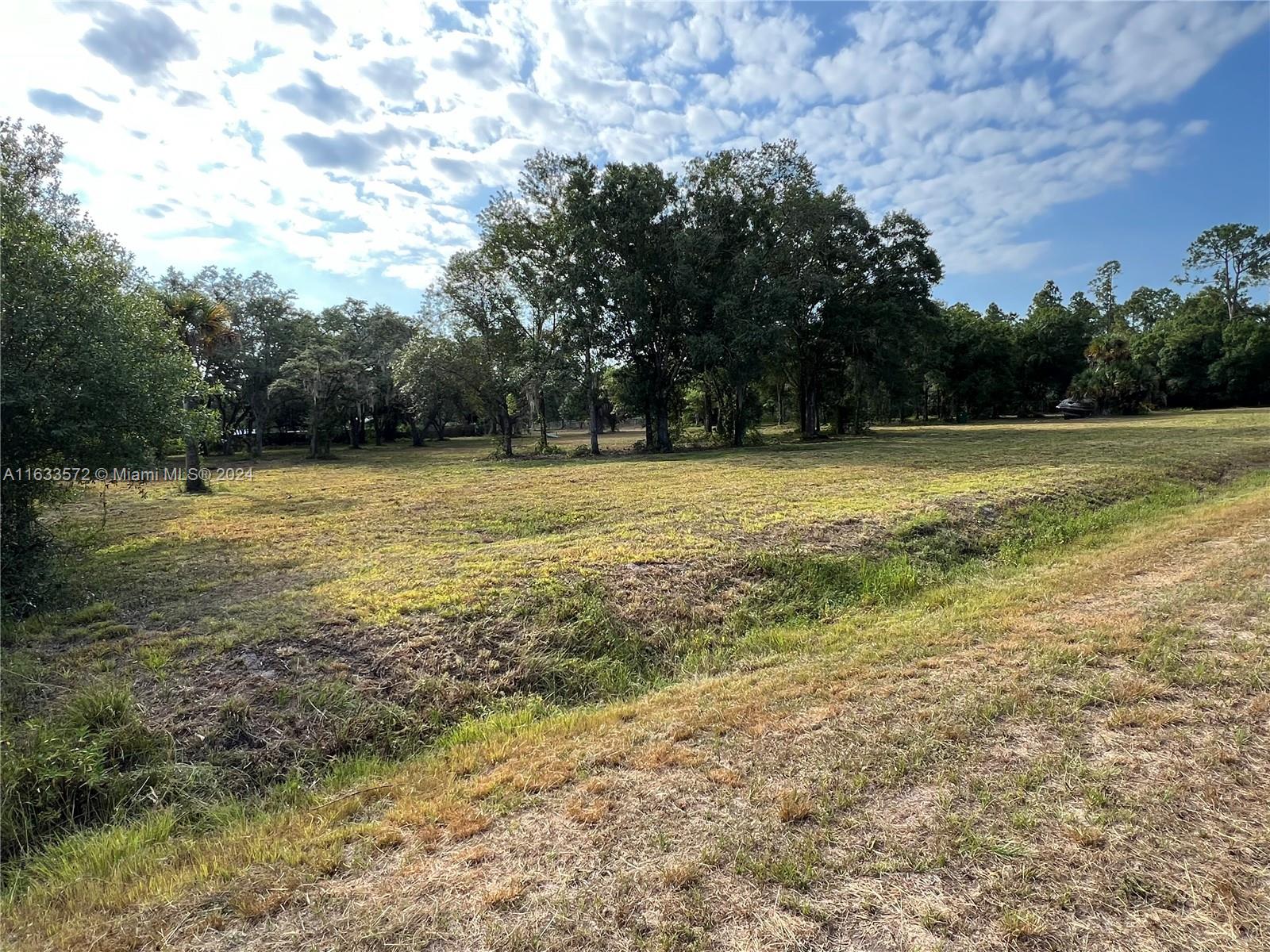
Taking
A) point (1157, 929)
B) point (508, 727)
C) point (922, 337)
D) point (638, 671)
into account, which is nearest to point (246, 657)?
point (508, 727)

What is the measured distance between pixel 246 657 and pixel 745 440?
29773 millimetres

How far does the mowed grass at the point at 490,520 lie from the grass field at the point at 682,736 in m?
0.11

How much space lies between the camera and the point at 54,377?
274 inches

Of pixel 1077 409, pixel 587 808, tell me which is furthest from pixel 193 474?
pixel 1077 409

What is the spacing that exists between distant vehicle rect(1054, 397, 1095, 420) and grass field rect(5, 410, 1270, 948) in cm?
5340

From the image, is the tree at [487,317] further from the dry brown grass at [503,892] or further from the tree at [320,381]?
the dry brown grass at [503,892]

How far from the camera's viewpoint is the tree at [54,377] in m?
6.70

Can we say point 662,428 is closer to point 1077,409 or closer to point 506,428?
point 506,428

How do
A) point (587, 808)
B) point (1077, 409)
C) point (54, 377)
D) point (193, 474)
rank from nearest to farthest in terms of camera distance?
point (587, 808)
point (54, 377)
point (193, 474)
point (1077, 409)

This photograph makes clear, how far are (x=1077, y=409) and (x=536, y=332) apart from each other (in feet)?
167

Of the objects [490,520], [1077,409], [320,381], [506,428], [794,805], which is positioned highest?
[320,381]

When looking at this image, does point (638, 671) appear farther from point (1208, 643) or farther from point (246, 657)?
point (1208, 643)

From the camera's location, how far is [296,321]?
4012 centimetres

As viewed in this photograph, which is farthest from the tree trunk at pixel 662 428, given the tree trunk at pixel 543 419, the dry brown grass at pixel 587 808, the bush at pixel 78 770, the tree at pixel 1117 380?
the tree at pixel 1117 380
